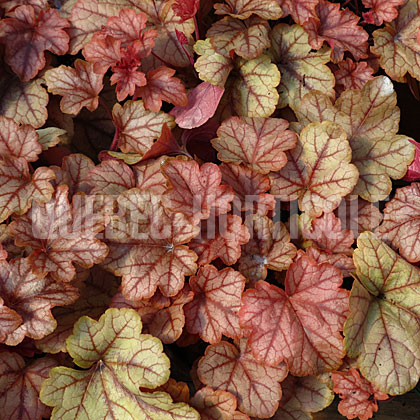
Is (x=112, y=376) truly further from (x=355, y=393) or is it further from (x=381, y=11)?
(x=381, y=11)

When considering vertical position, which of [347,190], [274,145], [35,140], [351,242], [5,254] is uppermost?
[35,140]

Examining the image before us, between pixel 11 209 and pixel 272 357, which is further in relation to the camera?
pixel 11 209

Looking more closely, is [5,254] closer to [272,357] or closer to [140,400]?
[140,400]

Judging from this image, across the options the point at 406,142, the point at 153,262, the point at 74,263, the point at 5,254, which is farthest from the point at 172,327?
the point at 406,142

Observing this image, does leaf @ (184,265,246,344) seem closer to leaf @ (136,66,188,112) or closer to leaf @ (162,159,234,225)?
leaf @ (162,159,234,225)

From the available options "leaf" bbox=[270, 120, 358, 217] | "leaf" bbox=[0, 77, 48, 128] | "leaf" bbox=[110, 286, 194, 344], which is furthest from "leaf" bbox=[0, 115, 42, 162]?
"leaf" bbox=[270, 120, 358, 217]

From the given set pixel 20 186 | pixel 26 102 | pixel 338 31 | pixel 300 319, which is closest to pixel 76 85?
pixel 26 102
